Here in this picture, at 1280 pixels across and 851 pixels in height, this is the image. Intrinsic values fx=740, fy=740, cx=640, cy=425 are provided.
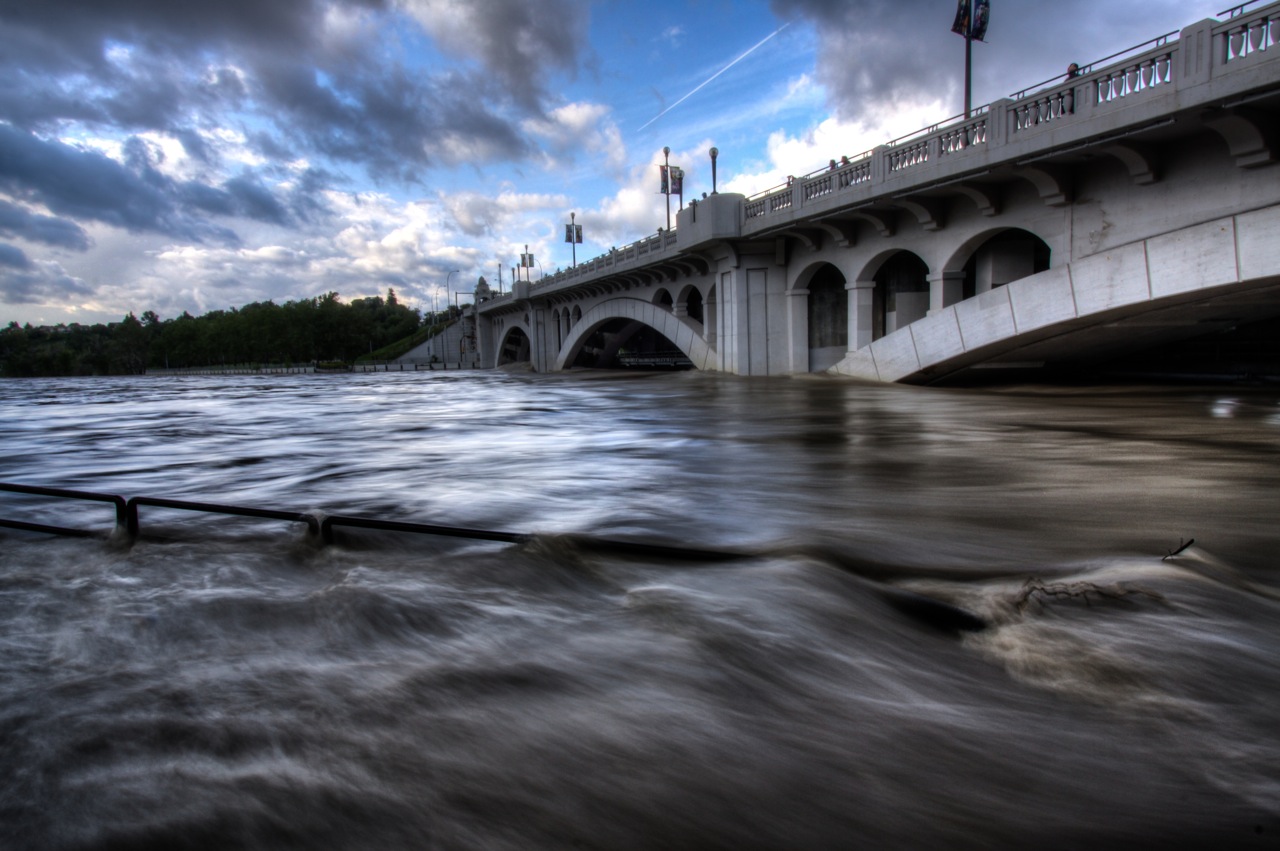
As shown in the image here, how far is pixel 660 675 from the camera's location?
2.69 metres

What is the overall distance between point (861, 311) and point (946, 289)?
4.34 meters

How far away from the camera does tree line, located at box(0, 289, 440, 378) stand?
379 ft

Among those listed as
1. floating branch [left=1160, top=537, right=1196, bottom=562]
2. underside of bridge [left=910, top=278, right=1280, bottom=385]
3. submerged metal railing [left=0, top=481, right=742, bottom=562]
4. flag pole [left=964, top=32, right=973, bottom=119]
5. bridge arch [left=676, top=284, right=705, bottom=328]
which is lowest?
floating branch [left=1160, top=537, right=1196, bottom=562]

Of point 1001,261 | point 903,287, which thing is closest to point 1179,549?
point 1001,261

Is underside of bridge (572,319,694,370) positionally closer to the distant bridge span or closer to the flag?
the distant bridge span

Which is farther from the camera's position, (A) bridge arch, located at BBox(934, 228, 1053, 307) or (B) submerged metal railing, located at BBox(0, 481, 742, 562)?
(A) bridge arch, located at BBox(934, 228, 1053, 307)

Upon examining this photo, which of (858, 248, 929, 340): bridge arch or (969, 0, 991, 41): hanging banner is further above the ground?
(969, 0, 991, 41): hanging banner

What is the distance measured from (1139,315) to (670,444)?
12547 millimetres

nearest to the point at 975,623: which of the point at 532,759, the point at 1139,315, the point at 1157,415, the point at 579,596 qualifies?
the point at 579,596

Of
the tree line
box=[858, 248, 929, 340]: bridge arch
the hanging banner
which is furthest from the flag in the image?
the tree line

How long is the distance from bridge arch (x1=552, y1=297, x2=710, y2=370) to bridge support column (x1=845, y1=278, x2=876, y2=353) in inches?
457

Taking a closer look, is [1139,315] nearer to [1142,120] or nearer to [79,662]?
[1142,120]

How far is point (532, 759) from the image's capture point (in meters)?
2.09

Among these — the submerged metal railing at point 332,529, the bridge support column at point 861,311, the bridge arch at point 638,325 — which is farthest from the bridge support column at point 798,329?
the submerged metal railing at point 332,529
